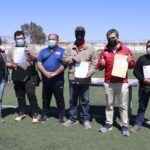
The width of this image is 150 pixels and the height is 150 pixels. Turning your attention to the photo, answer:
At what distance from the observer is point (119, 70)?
25.9 feet

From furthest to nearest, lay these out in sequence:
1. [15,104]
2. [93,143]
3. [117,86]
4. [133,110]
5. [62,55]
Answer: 1. [15,104]
2. [133,110]
3. [62,55]
4. [117,86]
5. [93,143]

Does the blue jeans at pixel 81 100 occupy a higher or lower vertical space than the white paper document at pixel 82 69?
lower

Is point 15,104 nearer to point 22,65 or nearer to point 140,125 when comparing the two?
point 22,65

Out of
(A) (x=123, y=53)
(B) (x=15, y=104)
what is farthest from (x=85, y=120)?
(B) (x=15, y=104)

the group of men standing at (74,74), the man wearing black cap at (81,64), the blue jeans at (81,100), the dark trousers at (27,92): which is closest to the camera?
the group of men standing at (74,74)

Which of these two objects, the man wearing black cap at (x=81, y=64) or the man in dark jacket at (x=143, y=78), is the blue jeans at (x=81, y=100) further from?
the man in dark jacket at (x=143, y=78)

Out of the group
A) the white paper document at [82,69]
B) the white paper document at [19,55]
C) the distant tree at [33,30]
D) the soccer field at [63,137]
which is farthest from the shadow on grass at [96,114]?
the distant tree at [33,30]

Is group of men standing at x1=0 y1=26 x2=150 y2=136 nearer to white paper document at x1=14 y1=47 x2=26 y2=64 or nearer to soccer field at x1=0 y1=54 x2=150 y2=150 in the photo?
white paper document at x1=14 y1=47 x2=26 y2=64

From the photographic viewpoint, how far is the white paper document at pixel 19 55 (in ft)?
28.7

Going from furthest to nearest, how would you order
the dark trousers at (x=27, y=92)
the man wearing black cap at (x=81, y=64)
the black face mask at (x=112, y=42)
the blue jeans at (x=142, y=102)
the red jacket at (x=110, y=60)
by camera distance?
1. the dark trousers at (x=27, y=92)
2. the man wearing black cap at (x=81, y=64)
3. the blue jeans at (x=142, y=102)
4. the red jacket at (x=110, y=60)
5. the black face mask at (x=112, y=42)

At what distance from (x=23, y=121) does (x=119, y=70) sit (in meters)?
2.63

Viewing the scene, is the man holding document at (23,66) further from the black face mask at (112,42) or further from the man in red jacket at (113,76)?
the black face mask at (112,42)

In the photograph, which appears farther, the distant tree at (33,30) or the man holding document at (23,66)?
the distant tree at (33,30)

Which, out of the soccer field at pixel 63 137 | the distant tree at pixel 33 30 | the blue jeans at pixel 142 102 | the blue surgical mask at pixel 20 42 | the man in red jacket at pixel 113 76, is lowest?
the distant tree at pixel 33 30
